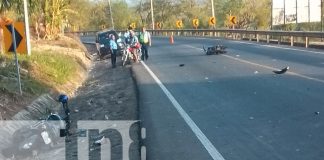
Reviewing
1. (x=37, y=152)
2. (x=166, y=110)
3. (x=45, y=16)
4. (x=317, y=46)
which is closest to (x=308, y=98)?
(x=166, y=110)

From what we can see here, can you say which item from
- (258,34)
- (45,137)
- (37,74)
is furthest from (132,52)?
(45,137)

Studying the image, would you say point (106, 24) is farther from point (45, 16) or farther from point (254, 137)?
point (254, 137)

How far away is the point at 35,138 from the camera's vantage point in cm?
1048

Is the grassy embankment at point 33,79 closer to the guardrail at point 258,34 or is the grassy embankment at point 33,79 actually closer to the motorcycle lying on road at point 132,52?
the motorcycle lying on road at point 132,52

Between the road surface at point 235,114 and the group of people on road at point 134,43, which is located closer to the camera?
the road surface at point 235,114

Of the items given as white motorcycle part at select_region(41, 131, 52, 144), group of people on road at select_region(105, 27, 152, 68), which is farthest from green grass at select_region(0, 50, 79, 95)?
white motorcycle part at select_region(41, 131, 52, 144)

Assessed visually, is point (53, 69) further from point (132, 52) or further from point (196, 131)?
point (196, 131)

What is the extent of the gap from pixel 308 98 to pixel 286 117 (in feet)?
6.84

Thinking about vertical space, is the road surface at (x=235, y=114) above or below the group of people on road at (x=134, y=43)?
below

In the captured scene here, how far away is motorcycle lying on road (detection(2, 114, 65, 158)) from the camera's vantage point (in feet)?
34.0

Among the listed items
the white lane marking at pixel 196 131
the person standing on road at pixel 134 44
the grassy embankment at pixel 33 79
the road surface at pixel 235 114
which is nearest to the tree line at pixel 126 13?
the grassy embankment at pixel 33 79

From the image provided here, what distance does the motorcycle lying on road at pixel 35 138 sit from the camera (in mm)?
10375

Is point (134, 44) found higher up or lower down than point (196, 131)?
higher up

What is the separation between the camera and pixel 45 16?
41.2 m
